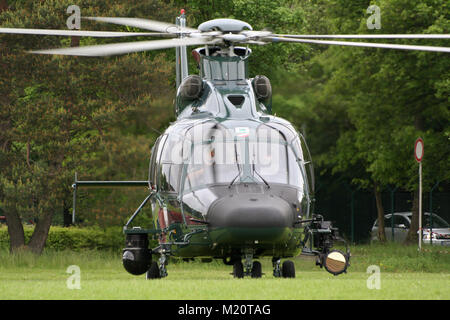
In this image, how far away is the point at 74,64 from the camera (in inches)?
1144

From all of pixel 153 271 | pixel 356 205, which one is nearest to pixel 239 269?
pixel 153 271

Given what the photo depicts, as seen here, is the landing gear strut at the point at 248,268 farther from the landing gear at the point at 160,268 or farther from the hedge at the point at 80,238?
the hedge at the point at 80,238

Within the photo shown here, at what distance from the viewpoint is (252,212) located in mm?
13859

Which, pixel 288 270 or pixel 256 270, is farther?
pixel 288 270

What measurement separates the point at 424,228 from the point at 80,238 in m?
15.3

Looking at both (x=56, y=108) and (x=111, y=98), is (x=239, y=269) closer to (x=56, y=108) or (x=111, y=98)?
(x=56, y=108)

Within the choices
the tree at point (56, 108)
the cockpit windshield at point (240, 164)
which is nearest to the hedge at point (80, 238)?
the tree at point (56, 108)

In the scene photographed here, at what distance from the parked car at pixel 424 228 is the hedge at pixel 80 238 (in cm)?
1218

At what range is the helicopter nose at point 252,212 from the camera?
45.5 feet

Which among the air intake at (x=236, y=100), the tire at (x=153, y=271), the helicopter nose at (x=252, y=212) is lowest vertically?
the tire at (x=153, y=271)

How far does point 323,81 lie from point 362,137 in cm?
739

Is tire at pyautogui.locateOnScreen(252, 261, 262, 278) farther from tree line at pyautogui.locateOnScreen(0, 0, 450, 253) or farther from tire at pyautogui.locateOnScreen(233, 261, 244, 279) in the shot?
tree line at pyautogui.locateOnScreen(0, 0, 450, 253)

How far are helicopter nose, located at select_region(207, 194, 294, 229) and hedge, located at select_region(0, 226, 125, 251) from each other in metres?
16.6
